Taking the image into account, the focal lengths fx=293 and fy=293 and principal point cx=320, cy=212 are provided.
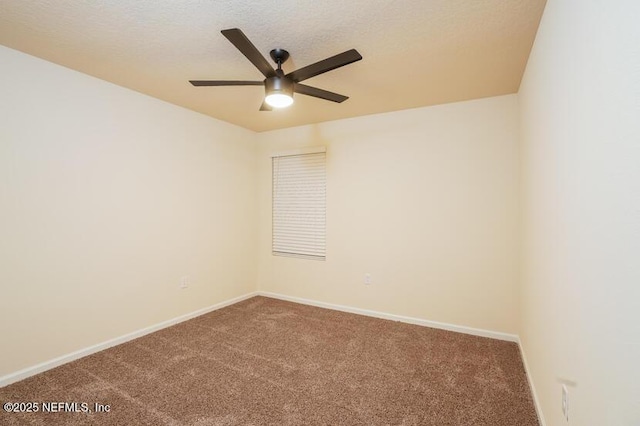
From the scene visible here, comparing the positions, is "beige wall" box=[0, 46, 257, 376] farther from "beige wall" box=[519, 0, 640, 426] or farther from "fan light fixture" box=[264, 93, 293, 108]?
"beige wall" box=[519, 0, 640, 426]

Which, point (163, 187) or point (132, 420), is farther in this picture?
point (163, 187)

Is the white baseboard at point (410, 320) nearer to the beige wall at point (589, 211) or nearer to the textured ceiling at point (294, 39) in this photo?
the beige wall at point (589, 211)

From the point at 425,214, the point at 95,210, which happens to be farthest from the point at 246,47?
the point at 425,214

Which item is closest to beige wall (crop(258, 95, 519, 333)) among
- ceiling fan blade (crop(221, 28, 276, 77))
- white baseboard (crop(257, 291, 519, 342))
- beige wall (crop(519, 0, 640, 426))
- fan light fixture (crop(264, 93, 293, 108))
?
white baseboard (crop(257, 291, 519, 342))

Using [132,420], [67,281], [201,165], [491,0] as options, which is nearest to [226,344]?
[132,420]

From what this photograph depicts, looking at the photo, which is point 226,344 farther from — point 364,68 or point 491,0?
point 491,0

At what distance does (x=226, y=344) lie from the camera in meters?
2.76

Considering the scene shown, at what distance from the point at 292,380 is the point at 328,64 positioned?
2192mm

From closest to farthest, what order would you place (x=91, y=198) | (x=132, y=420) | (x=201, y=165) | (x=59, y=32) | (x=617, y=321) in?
1. (x=617, y=321)
2. (x=132, y=420)
3. (x=59, y=32)
4. (x=91, y=198)
5. (x=201, y=165)

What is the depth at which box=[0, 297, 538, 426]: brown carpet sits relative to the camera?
180 centimetres

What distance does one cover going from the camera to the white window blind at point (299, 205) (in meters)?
3.92

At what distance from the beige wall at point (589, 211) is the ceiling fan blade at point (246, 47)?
1.42 metres

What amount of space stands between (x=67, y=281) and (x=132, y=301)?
23.7 inches

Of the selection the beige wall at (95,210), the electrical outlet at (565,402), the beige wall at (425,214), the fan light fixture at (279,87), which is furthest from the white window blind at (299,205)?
the electrical outlet at (565,402)
